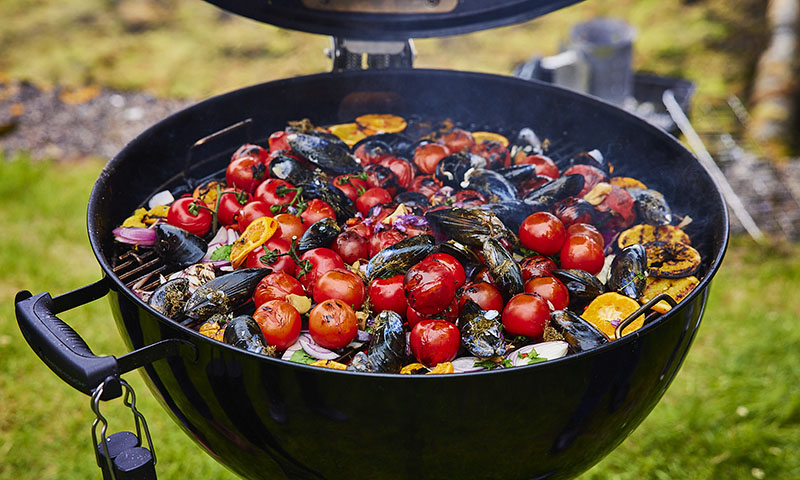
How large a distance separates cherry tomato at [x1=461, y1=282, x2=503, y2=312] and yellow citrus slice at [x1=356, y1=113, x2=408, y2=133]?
1.10 meters

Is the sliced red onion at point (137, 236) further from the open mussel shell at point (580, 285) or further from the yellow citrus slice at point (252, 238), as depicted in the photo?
the open mussel shell at point (580, 285)

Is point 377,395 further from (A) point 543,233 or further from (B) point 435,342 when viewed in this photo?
(A) point 543,233

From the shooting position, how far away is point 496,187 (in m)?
2.12

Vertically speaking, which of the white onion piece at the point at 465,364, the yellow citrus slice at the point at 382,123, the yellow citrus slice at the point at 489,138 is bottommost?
the yellow citrus slice at the point at 382,123

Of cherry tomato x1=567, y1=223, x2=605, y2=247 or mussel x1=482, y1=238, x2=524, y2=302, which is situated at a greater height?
mussel x1=482, y1=238, x2=524, y2=302

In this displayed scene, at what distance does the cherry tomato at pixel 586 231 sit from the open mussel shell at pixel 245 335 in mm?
939

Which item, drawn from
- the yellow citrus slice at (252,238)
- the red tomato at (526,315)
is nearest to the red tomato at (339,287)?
the yellow citrus slice at (252,238)

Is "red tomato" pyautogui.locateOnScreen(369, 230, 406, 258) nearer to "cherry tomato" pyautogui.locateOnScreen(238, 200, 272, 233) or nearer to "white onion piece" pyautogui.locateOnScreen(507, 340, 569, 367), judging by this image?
"cherry tomato" pyautogui.locateOnScreen(238, 200, 272, 233)

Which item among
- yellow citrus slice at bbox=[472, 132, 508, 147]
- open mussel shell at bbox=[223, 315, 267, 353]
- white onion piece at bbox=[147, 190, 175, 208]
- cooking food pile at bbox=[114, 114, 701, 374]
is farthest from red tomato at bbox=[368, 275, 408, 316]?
yellow citrus slice at bbox=[472, 132, 508, 147]

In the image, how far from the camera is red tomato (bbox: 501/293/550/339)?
5.31 ft

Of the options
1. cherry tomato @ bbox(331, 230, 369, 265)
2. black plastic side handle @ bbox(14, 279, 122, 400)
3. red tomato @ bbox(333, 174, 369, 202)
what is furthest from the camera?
red tomato @ bbox(333, 174, 369, 202)

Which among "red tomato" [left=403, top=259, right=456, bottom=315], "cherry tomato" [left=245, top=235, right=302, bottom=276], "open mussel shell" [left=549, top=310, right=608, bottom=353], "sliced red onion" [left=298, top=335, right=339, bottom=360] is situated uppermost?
"red tomato" [left=403, top=259, right=456, bottom=315]

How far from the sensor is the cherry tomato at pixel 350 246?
1.90 metres

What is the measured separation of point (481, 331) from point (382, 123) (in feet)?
4.34
